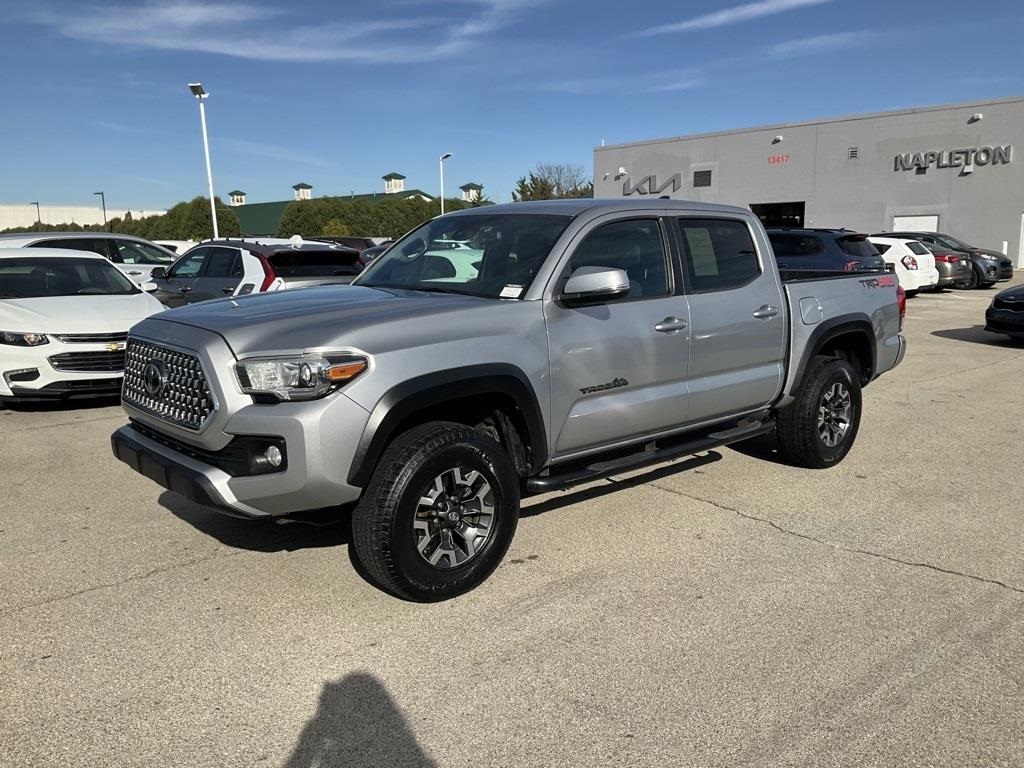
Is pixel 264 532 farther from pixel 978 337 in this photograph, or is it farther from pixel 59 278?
pixel 978 337

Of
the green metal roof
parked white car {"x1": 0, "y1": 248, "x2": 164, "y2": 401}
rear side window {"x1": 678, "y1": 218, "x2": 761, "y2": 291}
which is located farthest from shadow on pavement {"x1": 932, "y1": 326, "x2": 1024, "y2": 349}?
the green metal roof

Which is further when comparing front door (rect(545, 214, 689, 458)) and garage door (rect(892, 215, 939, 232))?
garage door (rect(892, 215, 939, 232))

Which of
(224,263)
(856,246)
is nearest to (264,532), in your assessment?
(224,263)

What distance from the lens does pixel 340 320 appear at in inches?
146

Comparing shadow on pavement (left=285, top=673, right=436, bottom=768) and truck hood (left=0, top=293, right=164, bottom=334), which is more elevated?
truck hood (left=0, top=293, right=164, bottom=334)

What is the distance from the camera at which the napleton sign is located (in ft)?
101

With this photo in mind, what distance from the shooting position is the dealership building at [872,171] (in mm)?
31203

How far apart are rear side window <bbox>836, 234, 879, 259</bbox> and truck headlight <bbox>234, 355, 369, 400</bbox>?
534 inches

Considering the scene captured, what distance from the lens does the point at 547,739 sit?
9.24 feet

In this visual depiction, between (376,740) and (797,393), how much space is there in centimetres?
396

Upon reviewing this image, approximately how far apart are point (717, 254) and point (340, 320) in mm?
2619

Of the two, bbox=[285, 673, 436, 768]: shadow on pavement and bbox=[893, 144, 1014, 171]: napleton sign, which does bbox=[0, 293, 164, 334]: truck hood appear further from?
bbox=[893, 144, 1014, 171]: napleton sign

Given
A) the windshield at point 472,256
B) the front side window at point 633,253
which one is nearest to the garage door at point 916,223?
the front side window at point 633,253

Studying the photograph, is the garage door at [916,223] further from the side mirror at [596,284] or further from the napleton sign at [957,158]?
the side mirror at [596,284]
